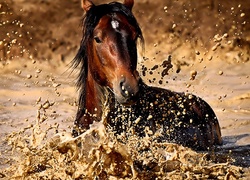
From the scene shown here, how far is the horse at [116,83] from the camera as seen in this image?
4.98m

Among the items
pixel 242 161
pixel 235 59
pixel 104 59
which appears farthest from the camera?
pixel 235 59

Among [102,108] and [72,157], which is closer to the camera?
[72,157]

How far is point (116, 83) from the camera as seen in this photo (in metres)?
4.96

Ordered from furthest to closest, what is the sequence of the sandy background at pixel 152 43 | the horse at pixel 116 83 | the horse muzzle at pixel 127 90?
the sandy background at pixel 152 43
the horse at pixel 116 83
the horse muzzle at pixel 127 90

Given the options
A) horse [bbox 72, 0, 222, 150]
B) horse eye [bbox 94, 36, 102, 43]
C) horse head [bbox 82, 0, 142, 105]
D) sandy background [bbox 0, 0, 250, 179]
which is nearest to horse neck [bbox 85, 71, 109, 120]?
horse [bbox 72, 0, 222, 150]

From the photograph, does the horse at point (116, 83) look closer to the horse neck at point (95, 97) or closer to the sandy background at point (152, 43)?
the horse neck at point (95, 97)

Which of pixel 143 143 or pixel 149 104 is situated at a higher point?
pixel 149 104

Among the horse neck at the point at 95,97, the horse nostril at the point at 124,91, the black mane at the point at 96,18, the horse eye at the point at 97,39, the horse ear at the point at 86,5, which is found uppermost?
the horse ear at the point at 86,5

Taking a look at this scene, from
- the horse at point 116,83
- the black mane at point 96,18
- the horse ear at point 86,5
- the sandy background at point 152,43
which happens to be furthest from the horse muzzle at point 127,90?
the sandy background at point 152,43

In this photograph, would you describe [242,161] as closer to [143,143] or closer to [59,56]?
[143,143]

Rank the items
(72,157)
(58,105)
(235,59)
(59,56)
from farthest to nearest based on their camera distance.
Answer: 1. (59,56)
2. (235,59)
3. (58,105)
4. (72,157)

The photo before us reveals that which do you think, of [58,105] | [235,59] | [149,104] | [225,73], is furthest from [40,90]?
[149,104]

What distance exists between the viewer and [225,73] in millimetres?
11734

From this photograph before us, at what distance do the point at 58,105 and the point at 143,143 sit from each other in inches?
174
